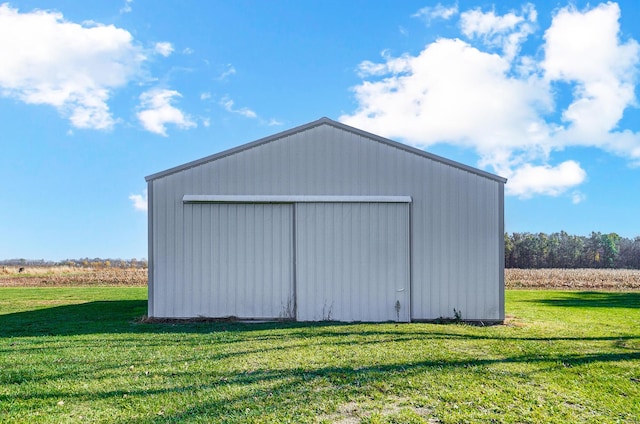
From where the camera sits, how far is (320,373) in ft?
17.3

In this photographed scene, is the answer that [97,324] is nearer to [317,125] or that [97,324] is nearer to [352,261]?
[352,261]

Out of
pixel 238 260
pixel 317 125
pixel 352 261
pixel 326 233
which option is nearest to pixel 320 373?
pixel 352 261

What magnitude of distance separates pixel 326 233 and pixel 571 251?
45471mm

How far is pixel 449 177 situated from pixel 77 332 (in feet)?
27.2

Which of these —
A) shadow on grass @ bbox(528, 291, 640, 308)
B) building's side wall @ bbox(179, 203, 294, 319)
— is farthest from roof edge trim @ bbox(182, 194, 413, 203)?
shadow on grass @ bbox(528, 291, 640, 308)

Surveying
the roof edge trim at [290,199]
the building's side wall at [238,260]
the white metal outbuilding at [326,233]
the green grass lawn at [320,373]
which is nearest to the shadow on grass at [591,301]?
the green grass lawn at [320,373]

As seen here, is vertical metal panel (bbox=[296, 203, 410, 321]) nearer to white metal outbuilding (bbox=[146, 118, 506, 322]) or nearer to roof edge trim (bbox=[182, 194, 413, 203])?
white metal outbuilding (bbox=[146, 118, 506, 322])

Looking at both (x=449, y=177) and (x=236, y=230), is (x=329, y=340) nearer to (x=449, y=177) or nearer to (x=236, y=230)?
(x=236, y=230)

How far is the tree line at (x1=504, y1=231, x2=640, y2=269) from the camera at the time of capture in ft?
146

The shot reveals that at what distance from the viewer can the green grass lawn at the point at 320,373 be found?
416cm

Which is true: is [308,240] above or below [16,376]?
above

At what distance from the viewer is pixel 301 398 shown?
4.42 metres

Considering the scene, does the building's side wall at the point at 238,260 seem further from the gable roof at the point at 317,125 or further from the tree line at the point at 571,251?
the tree line at the point at 571,251

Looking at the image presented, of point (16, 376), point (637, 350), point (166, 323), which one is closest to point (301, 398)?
point (16, 376)
